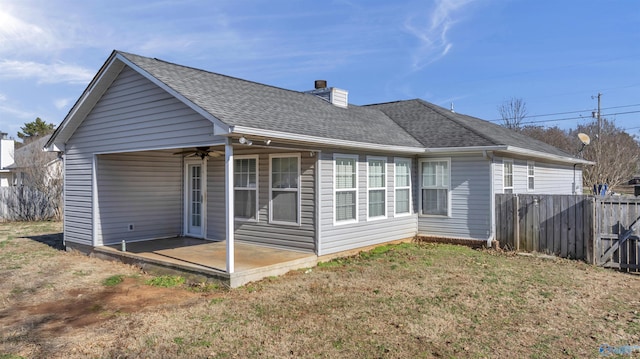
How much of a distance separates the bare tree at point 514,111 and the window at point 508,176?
29.8 meters

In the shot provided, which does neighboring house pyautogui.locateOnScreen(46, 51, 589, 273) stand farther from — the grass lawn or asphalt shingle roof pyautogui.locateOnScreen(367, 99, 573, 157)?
the grass lawn

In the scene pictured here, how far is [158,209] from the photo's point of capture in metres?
11.9

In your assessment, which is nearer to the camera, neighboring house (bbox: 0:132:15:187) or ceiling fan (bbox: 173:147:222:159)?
ceiling fan (bbox: 173:147:222:159)

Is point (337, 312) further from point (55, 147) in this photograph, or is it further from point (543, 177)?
point (543, 177)

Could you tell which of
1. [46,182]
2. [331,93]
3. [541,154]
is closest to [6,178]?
[46,182]

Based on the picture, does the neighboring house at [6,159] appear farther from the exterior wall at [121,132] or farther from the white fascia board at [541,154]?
the white fascia board at [541,154]

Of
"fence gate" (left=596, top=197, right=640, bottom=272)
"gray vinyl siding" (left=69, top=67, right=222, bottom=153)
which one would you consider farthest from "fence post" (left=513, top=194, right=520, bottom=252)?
"gray vinyl siding" (left=69, top=67, right=222, bottom=153)

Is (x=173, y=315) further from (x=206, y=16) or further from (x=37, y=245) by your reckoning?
(x=206, y=16)

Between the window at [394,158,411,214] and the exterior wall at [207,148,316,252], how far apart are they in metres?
3.16

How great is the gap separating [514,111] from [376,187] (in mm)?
33669

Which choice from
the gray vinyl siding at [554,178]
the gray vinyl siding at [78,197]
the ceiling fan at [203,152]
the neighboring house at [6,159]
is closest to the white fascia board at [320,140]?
the ceiling fan at [203,152]

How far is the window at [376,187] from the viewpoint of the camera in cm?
1055

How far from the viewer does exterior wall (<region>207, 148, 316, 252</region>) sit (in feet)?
30.3

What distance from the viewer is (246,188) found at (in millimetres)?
10414
